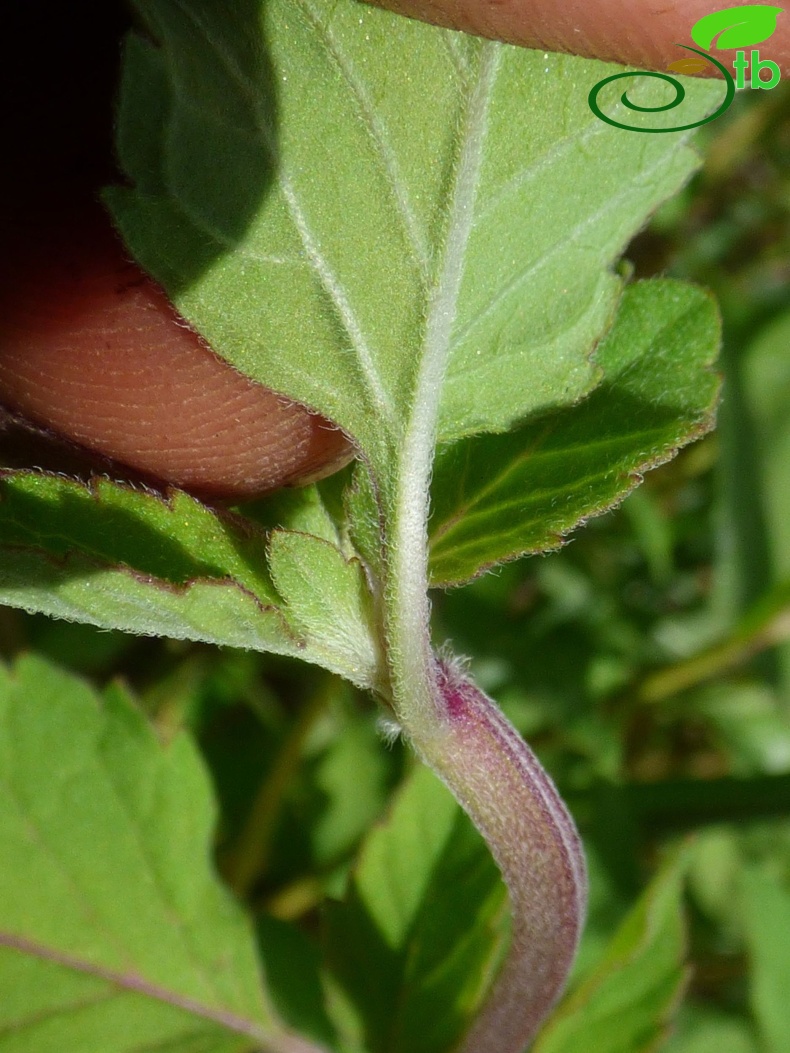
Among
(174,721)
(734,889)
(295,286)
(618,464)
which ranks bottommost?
(734,889)

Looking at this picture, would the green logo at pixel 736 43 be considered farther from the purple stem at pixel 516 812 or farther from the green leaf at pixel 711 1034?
the green leaf at pixel 711 1034

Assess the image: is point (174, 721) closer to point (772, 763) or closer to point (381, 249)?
point (772, 763)

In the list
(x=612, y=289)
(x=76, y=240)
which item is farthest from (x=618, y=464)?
(x=76, y=240)

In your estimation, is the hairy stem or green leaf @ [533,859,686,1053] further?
green leaf @ [533,859,686,1053]

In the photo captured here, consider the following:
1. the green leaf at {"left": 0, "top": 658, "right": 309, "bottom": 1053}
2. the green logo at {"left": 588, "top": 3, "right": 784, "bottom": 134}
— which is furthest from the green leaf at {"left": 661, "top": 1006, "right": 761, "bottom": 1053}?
the green logo at {"left": 588, "top": 3, "right": 784, "bottom": 134}

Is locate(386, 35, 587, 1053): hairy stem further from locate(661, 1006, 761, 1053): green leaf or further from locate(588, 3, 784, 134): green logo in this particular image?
locate(661, 1006, 761, 1053): green leaf

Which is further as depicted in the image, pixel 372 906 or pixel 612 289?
pixel 372 906

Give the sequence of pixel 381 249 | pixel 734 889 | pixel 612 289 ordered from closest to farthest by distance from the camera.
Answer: pixel 381 249 → pixel 612 289 → pixel 734 889
